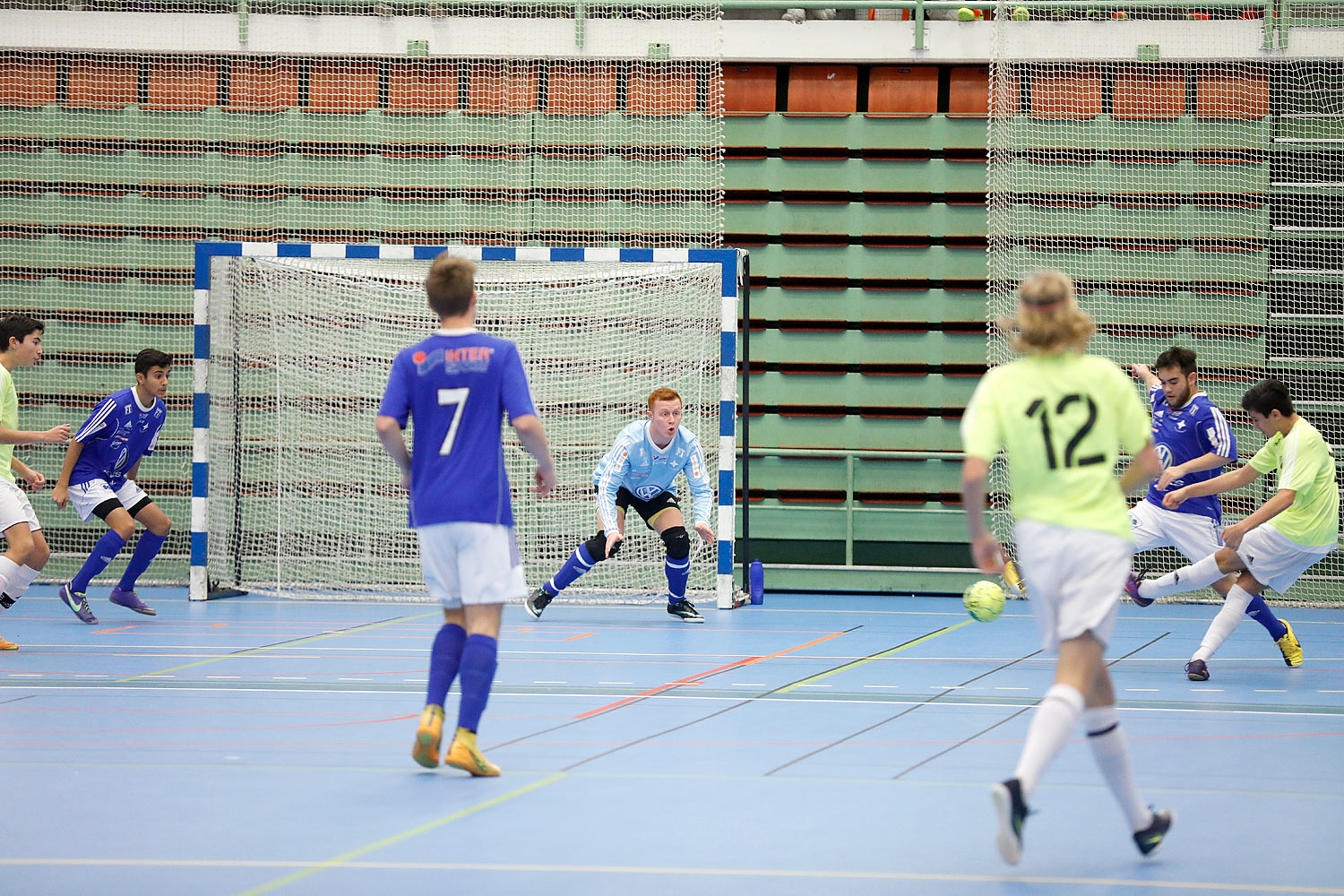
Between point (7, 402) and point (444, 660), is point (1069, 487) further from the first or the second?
point (7, 402)

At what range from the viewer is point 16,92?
13297mm

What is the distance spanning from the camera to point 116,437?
9727 mm

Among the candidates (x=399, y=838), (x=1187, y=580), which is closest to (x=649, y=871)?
(x=399, y=838)

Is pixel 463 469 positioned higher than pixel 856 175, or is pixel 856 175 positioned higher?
pixel 856 175

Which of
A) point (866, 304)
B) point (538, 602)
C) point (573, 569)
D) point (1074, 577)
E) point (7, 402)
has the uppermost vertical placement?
point (866, 304)

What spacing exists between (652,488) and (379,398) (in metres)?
3.32

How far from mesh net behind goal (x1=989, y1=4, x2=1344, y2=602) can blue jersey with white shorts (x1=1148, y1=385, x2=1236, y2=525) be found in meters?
3.56

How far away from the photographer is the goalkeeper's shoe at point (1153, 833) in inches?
146

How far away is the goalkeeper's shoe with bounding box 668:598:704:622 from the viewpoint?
402 inches

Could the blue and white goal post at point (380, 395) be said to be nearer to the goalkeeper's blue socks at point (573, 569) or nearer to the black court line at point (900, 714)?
the goalkeeper's blue socks at point (573, 569)

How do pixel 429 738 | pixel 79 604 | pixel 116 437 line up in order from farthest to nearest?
1. pixel 116 437
2. pixel 79 604
3. pixel 429 738

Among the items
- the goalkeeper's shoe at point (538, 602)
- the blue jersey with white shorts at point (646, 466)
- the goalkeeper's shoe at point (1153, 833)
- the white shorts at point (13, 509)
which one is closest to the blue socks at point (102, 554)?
the white shorts at point (13, 509)

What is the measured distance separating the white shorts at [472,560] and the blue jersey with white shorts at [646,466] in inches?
185

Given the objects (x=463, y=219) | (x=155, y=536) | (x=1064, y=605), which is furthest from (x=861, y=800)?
(x=463, y=219)
